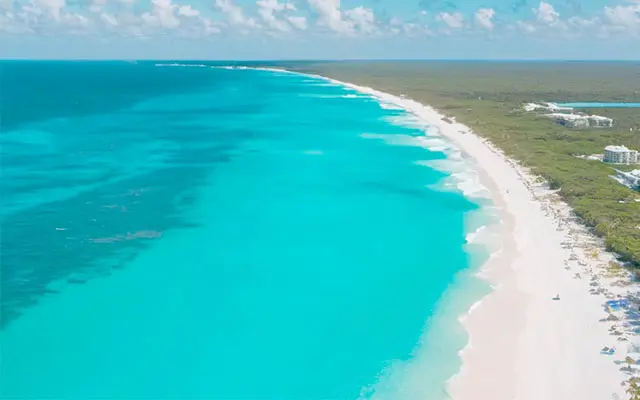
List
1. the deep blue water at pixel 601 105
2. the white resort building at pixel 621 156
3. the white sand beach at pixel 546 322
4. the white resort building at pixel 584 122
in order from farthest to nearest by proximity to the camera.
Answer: the deep blue water at pixel 601 105, the white resort building at pixel 584 122, the white resort building at pixel 621 156, the white sand beach at pixel 546 322

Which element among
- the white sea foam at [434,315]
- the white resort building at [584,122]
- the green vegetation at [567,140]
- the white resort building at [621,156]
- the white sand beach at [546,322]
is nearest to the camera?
the white sand beach at [546,322]

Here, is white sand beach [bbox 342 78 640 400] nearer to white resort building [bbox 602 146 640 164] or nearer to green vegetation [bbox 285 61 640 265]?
green vegetation [bbox 285 61 640 265]

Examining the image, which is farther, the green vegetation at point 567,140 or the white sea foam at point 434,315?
the green vegetation at point 567,140

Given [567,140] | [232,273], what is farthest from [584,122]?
[232,273]

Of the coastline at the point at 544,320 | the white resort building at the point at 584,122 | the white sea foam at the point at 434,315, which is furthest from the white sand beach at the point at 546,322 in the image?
the white resort building at the point at 584,122

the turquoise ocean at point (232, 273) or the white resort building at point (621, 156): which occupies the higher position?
the white resort building at point (621, 156)

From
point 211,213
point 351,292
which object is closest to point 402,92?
point 211,213

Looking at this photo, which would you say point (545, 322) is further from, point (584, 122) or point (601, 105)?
point (601, 105)

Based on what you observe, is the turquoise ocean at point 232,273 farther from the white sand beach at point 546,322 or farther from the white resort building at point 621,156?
the white resort building at point 621,156
